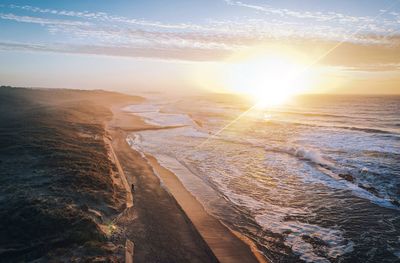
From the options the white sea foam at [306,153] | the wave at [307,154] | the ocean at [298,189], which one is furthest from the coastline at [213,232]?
the white sea foam at [306,153]


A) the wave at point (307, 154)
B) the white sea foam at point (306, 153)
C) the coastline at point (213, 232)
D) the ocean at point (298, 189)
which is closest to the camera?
the coastline at point (213, 232)

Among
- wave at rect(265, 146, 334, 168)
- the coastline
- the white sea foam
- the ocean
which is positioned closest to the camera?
the coastline

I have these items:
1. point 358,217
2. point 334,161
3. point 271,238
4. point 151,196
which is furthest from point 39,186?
point 334,161

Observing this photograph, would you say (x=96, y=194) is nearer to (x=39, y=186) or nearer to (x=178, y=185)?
(x=39, y=186)

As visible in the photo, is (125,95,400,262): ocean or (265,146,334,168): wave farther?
(265,146,334,168): wave

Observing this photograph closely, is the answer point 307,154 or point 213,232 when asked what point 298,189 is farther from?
point 307,154

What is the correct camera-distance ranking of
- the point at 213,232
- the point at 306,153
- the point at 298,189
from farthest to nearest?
1. the point at 306,153
2. the point at 298,189
3. the point at 213,232

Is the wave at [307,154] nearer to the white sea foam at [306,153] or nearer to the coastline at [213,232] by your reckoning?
the white sea foam at [306,153]

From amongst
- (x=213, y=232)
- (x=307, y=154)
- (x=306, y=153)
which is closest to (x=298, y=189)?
(x=213, y=232)

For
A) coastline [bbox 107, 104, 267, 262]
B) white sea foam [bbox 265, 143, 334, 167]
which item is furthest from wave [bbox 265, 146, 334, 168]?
coastline [bbox 107, 104, 267, 262]

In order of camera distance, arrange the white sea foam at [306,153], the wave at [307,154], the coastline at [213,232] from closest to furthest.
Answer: the coastline at [213,232], the wave at [307,154], the white sea foam at [306,153]

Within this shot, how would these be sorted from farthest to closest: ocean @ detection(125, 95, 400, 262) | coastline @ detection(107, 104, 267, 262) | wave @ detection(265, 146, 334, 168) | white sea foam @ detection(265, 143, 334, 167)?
white sea foam @ detection(265, 143, 334, 167), wave @ detection(265, 146, 334, 168), ocean @ detection(125, 95, 400, 262), coastline @ detection(107, 104, 267, 262)

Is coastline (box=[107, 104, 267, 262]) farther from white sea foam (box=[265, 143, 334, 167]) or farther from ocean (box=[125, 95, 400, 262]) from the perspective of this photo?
white sea foam (box=[265, 143, 334, 167])
